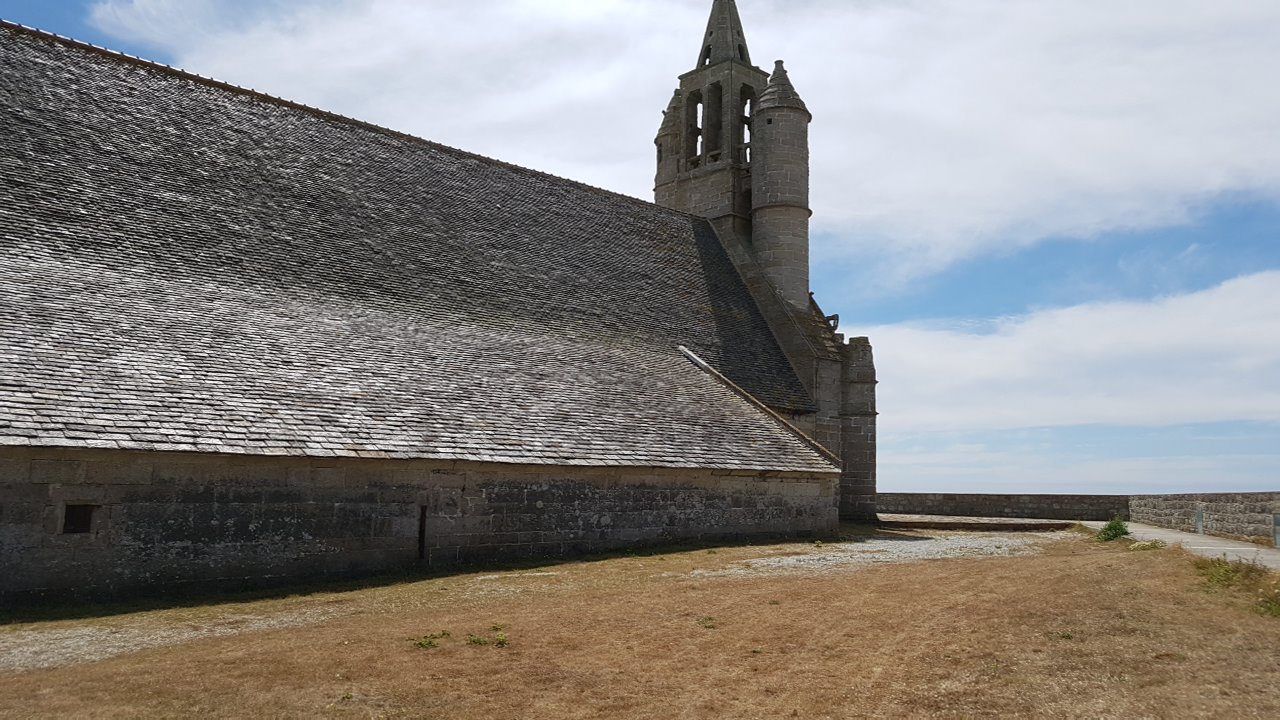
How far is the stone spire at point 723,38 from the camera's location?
29594mm

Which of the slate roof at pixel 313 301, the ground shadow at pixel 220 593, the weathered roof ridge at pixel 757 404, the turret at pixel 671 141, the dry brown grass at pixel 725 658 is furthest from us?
the turret at pixel 671 141

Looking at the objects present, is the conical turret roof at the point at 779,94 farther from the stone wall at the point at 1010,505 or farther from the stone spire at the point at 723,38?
the stone wall at the point at 1010,505

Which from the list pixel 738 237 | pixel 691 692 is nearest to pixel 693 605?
pixel 691 692

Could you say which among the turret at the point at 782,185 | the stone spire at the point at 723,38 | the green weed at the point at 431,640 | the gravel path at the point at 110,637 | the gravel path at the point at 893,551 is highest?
the stone spire at the point at 723,38

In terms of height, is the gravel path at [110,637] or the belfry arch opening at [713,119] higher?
the belfry arch opening at [713,119]

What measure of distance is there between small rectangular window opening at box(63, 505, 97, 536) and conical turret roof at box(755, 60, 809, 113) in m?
21.2

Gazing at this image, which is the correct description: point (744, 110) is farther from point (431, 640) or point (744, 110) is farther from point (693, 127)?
point (431, 640)

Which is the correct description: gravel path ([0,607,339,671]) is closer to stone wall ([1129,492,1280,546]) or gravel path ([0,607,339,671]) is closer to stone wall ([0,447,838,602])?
stone wall ([0,447,838,602])

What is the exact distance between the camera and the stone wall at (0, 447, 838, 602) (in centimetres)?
1000

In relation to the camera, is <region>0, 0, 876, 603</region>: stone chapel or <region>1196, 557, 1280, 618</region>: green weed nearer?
<region>1196, 557, 1280, 618</region>: green weed

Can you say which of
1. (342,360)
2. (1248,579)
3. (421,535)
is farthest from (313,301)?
(1248,579)

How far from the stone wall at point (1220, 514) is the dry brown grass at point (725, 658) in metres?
5.45

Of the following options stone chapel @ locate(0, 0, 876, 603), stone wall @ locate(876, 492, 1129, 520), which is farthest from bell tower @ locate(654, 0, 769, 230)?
stone wall @ locate(876, 492, 1129, 520)

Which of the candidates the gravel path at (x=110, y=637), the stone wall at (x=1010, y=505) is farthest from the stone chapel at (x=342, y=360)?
the stone wall at (x=1010, y=505)
